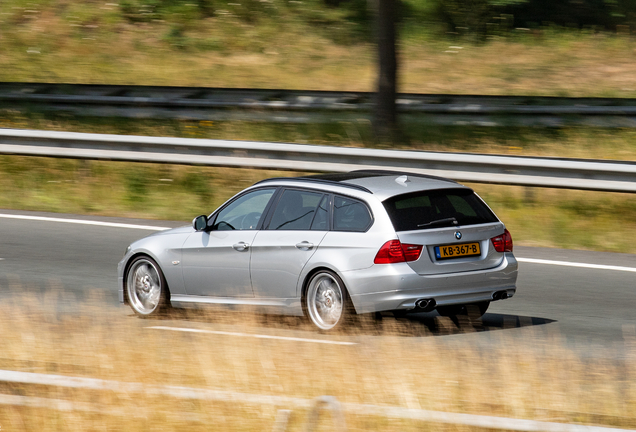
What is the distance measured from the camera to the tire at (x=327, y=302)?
8477 millimetres

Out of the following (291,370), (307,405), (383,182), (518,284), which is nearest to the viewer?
(307,405)

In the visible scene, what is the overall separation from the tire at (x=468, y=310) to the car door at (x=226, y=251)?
1.80 m

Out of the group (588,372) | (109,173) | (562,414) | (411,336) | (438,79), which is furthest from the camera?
(438,79)

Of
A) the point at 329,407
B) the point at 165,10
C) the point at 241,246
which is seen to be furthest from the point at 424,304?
the point at 165,10

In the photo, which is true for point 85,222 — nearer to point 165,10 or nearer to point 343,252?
point 343,252

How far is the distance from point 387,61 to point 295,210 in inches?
347

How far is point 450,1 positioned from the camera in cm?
2895

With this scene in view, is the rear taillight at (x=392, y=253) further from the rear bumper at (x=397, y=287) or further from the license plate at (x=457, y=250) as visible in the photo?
the license plate at (x=457, y=250)

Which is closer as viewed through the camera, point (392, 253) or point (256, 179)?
point (392, 253)

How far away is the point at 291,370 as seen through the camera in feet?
23.1

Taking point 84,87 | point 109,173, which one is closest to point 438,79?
point 84,87

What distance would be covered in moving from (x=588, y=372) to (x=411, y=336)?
5.71ft

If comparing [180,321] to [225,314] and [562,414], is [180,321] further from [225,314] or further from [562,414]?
[562,414]

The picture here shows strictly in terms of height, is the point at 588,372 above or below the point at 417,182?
below
